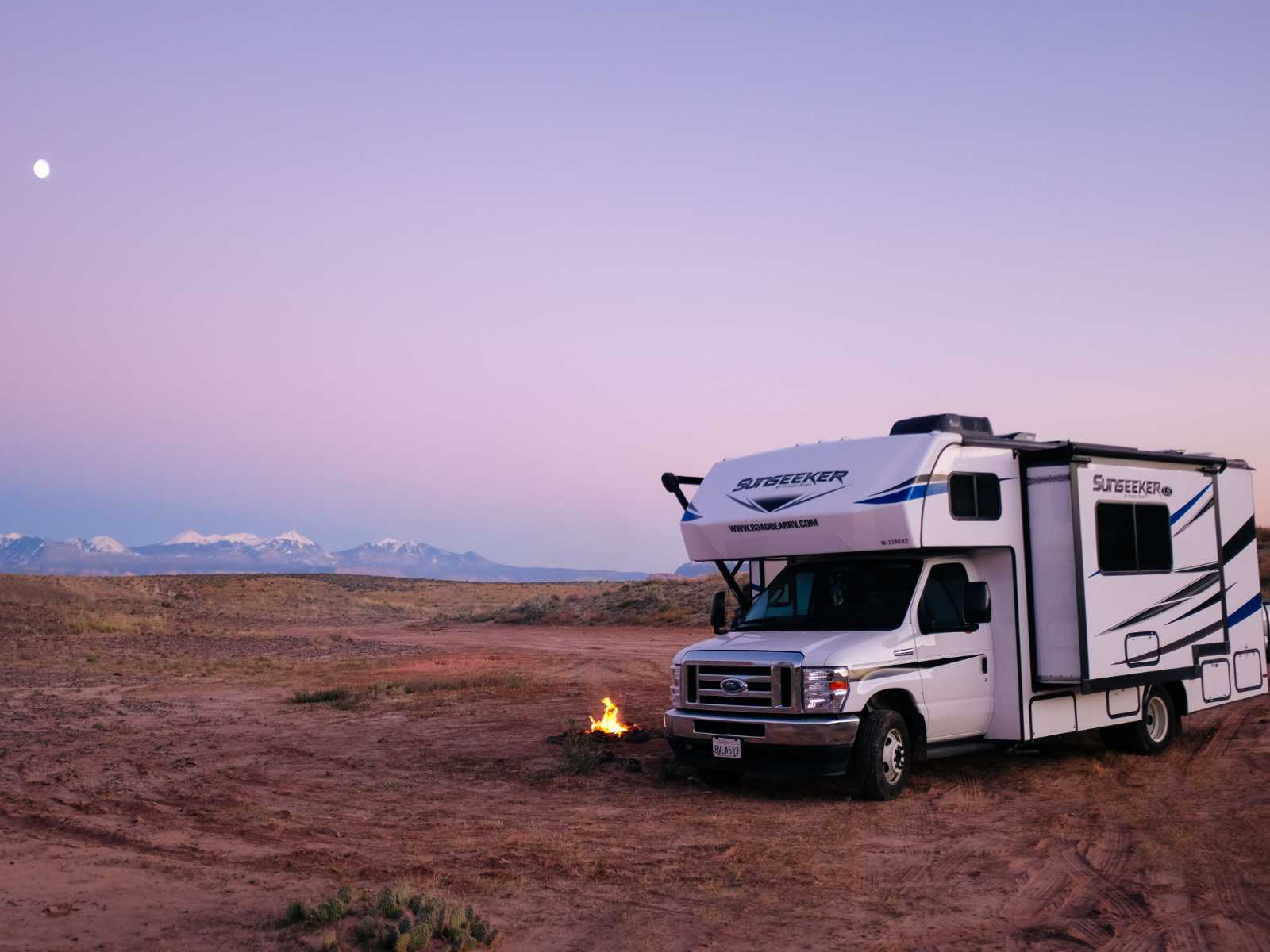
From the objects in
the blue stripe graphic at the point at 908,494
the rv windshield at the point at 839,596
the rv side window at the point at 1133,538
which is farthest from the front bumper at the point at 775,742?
the rv side window at the point at 1133,538

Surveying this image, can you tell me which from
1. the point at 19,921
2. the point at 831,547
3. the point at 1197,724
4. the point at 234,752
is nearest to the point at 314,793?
the point at 234,752

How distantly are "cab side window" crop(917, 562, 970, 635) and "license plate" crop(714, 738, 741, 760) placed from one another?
2.12 metres

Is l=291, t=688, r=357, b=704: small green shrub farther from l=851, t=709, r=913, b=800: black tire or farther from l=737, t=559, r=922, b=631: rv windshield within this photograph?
l=851, t=709, r=913, b=800: black tire

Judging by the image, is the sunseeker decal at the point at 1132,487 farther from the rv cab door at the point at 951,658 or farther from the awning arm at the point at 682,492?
the awning arm at the point at 682,492

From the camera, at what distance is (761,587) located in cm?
1316

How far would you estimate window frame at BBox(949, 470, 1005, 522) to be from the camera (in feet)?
36.1

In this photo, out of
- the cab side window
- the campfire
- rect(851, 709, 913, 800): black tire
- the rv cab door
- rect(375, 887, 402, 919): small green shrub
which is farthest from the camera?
the campfire

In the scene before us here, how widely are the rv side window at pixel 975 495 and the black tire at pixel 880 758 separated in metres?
2.04

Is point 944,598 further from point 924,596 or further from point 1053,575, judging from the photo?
point 1053,575

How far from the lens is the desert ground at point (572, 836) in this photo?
22.9 ft

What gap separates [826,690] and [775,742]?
67 centimetres

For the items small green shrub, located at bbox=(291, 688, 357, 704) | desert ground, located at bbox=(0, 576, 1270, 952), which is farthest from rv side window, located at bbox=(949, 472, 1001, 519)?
small green shrub, located at bbox=(291, 688, 357, 704)

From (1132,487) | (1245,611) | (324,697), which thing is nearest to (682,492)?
(1132,487)

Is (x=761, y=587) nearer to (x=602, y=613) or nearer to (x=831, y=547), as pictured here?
(x=831, y=547)
